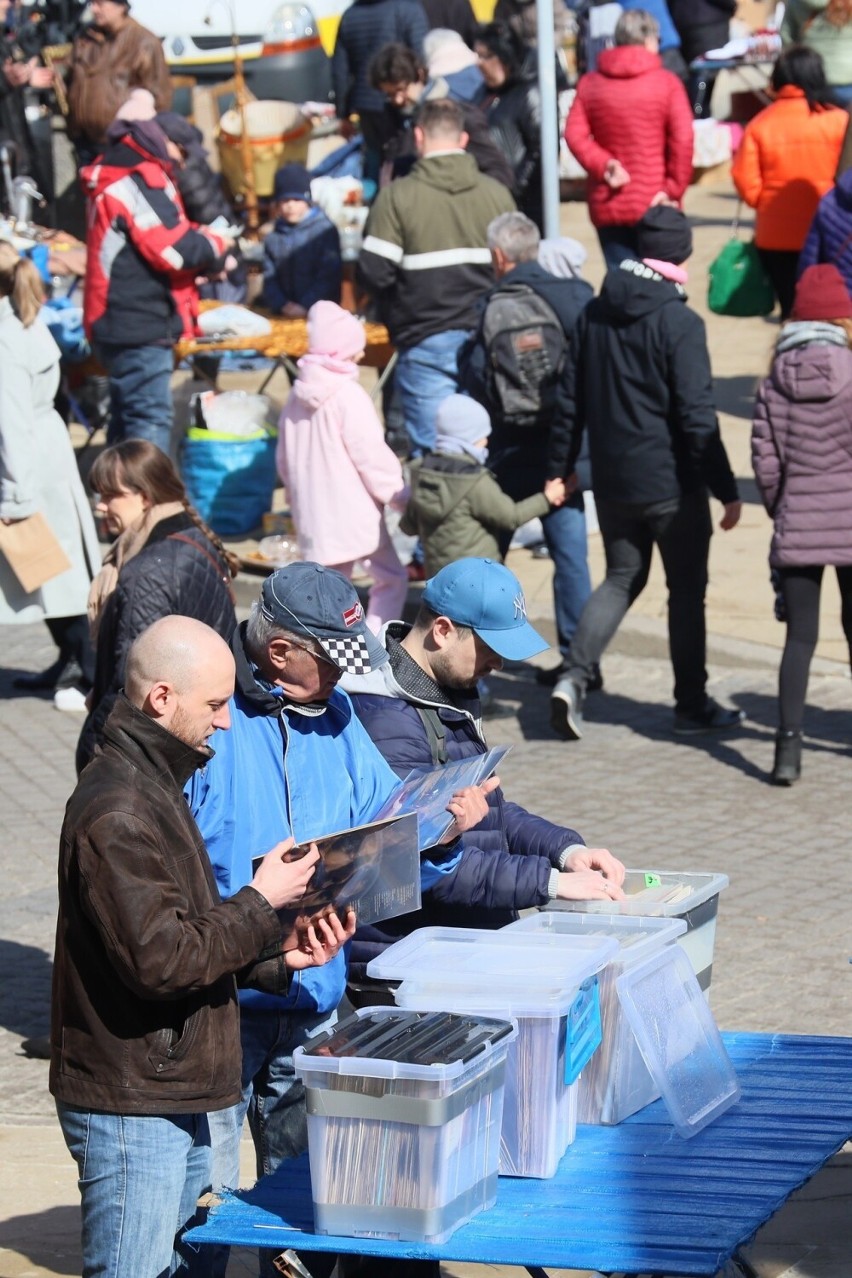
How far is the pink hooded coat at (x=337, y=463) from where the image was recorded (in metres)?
8.77

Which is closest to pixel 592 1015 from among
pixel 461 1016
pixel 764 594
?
pixel 461 1016

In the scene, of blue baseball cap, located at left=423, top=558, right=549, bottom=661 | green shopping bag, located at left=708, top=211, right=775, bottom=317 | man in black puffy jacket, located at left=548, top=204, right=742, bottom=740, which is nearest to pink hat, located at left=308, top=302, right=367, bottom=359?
man in black puffy jacket, located at left=548, top=204, right=742, bottom=740

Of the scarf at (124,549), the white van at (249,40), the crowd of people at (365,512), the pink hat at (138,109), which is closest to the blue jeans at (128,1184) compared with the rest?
the crowd of people at (365,512)

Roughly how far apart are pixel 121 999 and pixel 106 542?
8824 mm

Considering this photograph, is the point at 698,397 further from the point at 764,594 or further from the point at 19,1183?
the point at 19,1183

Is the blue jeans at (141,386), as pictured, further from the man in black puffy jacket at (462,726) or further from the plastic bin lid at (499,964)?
the plastic bin lid at (499,964)

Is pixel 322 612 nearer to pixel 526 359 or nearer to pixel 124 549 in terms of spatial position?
pixel 124 549

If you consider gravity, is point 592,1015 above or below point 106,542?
above

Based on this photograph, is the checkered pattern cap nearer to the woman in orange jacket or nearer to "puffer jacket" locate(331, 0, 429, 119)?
the woman in orange jacket

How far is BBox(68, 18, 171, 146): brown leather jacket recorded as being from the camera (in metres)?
12.4

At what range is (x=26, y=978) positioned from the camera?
21.1 feet

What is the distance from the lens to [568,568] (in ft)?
29.7

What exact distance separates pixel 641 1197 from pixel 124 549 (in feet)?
10.8

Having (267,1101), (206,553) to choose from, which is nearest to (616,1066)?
(267,1101)
